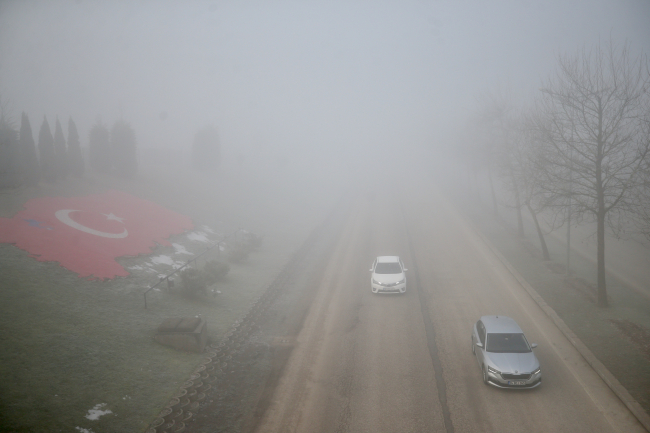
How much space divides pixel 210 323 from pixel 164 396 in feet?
18.2

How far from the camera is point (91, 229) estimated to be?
2322 centimetres

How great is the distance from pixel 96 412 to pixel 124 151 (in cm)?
3562

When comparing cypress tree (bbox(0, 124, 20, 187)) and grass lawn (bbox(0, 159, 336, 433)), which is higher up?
cypress tree (bbox(0, 124, 20, 187))

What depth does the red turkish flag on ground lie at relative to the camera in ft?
60.2

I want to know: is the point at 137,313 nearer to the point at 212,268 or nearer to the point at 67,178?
the point at 212,268

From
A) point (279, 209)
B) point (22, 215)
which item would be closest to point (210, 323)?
point (22, 215)

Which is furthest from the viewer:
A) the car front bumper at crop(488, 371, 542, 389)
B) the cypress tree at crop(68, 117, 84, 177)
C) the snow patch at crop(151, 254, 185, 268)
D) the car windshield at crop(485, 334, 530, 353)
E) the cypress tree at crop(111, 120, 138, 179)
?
the cypress tree at crop(111, 120, 138, 179)

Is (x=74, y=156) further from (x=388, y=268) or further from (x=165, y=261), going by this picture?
(x=388, y=268)

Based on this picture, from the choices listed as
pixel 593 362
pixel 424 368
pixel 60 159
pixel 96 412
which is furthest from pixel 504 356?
pixel 60 159

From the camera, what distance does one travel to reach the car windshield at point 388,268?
21.3 meters

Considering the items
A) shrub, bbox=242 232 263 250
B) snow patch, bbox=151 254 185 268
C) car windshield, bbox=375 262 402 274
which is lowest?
car windshield, bbox=375 262 402 274

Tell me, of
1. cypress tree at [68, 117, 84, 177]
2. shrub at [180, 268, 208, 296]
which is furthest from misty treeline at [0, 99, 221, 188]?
shrub at [180, 268, 208, 296]

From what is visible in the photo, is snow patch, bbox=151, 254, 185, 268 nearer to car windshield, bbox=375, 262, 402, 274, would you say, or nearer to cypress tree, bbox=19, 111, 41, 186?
car windshield, bbox=375, 262, 402, 274

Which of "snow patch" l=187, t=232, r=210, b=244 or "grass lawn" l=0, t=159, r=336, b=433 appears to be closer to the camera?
"grass lawn" l=0, t=159, r=336, b=433
